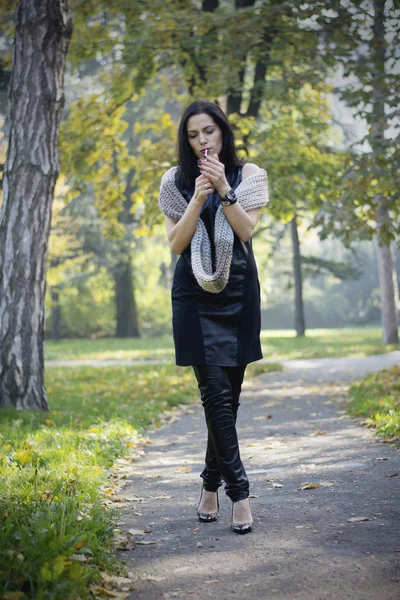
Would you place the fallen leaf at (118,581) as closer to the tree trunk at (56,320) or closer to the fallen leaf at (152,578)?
the fallen leaf at (152,578)

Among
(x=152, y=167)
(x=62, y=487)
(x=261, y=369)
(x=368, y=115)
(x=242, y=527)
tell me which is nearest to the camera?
(x=242, y=527)

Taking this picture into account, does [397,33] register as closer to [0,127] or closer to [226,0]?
[0,127]

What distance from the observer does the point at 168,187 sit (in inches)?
155

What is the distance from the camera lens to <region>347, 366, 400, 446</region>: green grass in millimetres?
6352

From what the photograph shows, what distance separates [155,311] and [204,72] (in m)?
24.1

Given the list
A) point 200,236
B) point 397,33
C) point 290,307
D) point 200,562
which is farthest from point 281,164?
point 290,307

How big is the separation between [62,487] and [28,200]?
4212 millimetres

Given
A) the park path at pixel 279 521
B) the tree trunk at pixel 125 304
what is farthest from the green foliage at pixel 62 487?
the tree trunk at pixel 125 304

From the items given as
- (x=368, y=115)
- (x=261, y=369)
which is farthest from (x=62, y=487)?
(x=261, y=369)

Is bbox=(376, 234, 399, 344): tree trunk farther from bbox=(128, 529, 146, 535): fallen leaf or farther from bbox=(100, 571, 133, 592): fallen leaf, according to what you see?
bbox=(100, 571, 133, 592): fallen leaf

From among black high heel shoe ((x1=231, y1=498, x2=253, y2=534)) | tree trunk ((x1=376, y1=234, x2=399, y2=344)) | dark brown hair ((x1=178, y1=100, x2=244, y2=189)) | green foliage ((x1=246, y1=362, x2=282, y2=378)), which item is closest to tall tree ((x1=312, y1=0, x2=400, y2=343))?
Result: green foliage ((x1=246, y1=362, x2=282, y2=378))

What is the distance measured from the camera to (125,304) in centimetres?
3120

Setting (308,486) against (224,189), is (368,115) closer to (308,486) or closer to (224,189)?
(308,486)

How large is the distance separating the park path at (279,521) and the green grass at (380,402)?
0.17 metres
